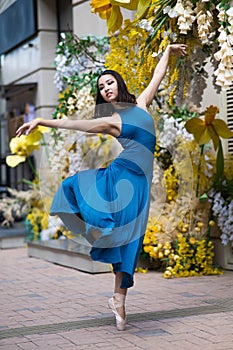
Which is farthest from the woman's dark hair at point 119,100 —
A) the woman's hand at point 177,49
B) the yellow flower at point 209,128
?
the yellow flower at point 209,128

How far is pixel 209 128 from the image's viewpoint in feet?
26.2

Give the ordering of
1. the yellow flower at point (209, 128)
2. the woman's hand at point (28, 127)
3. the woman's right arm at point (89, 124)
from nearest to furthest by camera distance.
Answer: the woman's hand at point (28, 127) → the woman's right arm at point (89, 124) → the yellow flower at point (209, 128)

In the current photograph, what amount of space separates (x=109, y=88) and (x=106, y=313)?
6.12ft

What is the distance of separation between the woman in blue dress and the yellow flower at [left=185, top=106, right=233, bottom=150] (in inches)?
89.3

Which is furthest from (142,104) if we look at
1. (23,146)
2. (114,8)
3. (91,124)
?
(23,146)

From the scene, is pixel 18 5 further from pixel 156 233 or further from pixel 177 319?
pixel 177 319

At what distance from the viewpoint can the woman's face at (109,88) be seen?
18.8 feet

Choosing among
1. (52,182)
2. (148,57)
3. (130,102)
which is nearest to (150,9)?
(148,57)

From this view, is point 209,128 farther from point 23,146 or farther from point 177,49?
point 23,146

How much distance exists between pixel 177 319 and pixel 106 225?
987 millimetres

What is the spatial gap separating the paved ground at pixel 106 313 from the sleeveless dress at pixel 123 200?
487 millimetres

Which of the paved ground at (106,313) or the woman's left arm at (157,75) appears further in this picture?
the woman's left arm at (157,75)

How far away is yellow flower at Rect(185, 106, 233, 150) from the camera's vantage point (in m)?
7.96

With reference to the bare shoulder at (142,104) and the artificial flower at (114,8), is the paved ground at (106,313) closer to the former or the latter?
the bare shoulder at (142,104)
